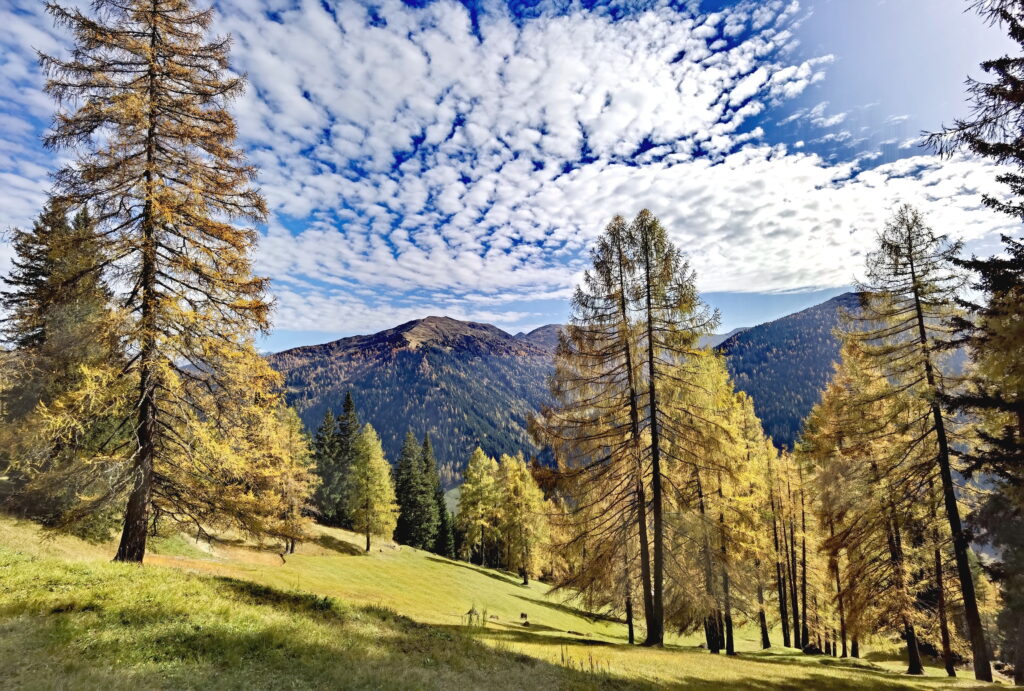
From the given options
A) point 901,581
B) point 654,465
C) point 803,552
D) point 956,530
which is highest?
point 654,465

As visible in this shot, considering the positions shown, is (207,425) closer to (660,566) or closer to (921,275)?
(660,566)

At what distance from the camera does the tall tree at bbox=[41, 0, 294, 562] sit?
456 inches

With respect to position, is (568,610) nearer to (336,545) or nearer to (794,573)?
(794,573)

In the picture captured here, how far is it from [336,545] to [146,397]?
118ft

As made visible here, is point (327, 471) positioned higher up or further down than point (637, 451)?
further down

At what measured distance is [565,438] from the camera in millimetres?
17047

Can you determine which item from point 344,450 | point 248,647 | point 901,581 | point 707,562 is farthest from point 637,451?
point 344,450

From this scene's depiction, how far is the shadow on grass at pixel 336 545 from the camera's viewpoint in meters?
40.7

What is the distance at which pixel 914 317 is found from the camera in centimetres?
1583

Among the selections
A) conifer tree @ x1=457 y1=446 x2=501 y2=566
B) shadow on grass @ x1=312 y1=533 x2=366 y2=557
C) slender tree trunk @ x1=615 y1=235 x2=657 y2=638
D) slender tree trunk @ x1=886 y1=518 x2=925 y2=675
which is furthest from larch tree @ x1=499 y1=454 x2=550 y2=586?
slender tree trunk @ x1=886 y1=518 x2=925 y2=675

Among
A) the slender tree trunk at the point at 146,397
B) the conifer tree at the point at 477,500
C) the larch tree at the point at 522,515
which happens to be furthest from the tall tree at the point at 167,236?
the conifer tree at the point at 477,500

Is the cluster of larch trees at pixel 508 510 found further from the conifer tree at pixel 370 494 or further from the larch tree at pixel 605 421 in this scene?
the larch tree at pixel 605 421

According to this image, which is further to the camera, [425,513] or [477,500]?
[425,513]

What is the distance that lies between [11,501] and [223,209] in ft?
58.0
